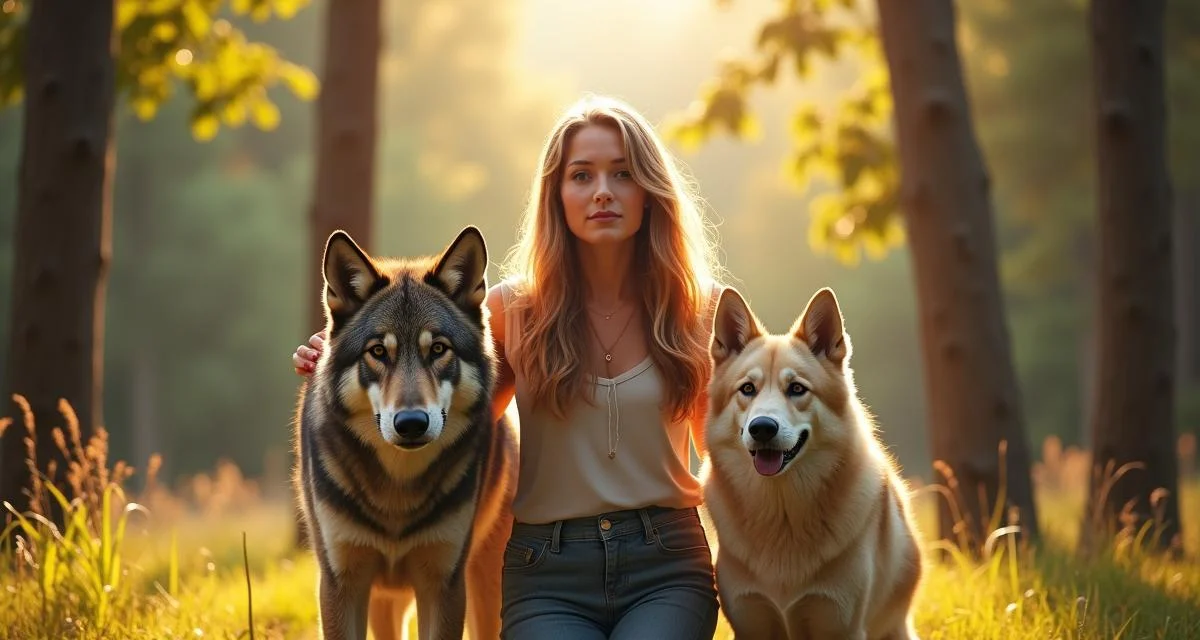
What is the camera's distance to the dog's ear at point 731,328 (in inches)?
153

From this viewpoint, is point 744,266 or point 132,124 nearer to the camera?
point 132,124

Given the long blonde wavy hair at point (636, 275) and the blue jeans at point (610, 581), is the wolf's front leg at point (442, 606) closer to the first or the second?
the blue jeans at point (610, 581)

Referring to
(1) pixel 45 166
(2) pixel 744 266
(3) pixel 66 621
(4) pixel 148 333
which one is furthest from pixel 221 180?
(3) pixel 66 621

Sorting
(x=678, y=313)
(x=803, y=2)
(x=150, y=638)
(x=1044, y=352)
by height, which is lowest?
(x=1044, y=352)

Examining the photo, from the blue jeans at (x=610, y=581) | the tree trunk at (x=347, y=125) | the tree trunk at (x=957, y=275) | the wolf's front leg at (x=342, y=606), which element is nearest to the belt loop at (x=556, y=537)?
the blue jeans at (x=610, y=581)

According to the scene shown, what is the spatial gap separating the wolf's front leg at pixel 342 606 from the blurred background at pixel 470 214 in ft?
22.6

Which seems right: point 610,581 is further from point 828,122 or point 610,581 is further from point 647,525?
point 828,122

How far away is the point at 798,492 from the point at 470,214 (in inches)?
978

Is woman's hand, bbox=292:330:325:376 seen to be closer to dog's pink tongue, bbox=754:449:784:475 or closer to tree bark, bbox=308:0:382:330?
dog's pink tongue, bbox=754:449:784:475

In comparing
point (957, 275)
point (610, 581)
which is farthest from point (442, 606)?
point (957, 275)

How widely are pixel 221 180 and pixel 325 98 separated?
670 inches

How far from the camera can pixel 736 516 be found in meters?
3.80

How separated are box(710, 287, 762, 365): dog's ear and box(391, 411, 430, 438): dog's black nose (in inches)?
46.8

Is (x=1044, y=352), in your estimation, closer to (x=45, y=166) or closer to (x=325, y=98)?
(x=325, y=98)
